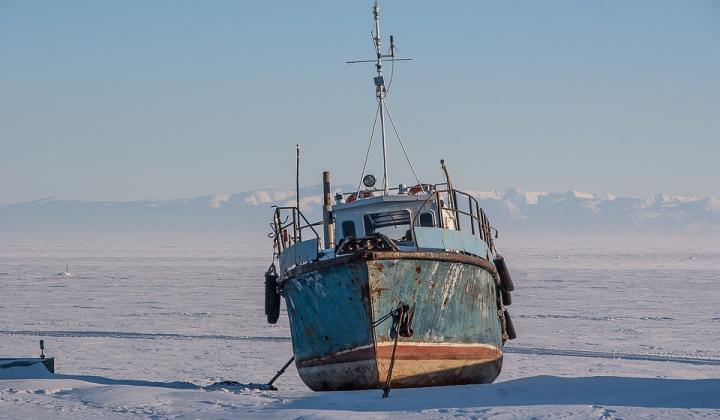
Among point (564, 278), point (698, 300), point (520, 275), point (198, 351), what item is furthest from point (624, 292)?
point (198, 351)

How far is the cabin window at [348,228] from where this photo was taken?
49.5ft

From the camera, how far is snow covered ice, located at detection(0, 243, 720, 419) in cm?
1056

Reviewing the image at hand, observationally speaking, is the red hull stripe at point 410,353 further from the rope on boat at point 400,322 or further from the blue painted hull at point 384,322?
the rope on boat at point 400,322

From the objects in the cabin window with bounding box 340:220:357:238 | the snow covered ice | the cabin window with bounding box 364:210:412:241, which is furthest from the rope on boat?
the cabin window with bounding box 340:220:357:238

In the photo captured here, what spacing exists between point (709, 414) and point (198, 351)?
10225 mm

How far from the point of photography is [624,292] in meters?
34.1

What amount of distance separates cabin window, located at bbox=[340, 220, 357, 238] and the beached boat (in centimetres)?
99

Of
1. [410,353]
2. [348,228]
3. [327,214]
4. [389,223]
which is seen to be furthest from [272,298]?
[410,353]

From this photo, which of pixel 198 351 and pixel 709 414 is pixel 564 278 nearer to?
pixel 198 351

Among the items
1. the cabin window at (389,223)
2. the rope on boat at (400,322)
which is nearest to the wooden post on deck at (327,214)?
the rope on boat at (400,322)

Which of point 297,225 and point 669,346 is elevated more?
point 297,225

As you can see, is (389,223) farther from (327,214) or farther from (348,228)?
(327,214)

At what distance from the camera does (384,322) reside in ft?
39.9

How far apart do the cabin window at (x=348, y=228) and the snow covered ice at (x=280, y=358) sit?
2.24 metres
